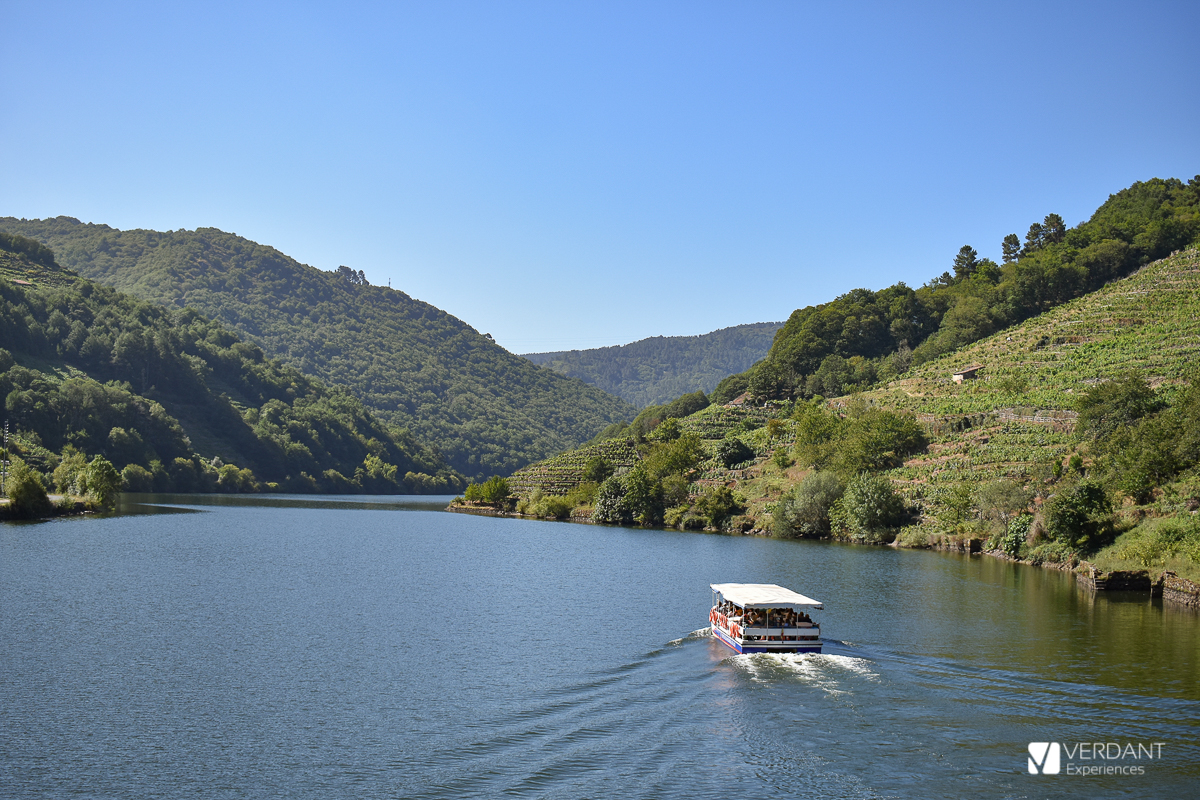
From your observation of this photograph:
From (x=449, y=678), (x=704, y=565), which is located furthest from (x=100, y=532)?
(x=449, y=678)

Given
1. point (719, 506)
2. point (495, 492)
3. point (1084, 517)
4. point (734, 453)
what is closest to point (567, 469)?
point (495, 492)

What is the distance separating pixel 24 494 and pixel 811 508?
7478cm

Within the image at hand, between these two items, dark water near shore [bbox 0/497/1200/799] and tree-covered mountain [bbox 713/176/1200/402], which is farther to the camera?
tree-covered mountain [bbox 713/176/1200/402]

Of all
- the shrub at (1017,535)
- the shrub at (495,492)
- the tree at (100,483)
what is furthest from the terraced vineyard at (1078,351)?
→ the tree at (100,483)

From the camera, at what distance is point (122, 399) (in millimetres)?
137875

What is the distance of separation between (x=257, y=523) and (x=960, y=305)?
407 ft

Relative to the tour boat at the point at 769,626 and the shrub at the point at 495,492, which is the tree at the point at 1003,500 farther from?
the shrub at the point at 495,492

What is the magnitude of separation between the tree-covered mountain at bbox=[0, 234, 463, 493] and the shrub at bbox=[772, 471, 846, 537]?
92845mm

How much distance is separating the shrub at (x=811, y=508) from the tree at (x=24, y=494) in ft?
235

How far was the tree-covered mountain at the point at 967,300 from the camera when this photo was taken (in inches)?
5541

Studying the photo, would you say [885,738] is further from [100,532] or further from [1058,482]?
[100,532]

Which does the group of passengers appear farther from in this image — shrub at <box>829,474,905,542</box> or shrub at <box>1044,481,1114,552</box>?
shrub at <box>829,474,905,542</box>

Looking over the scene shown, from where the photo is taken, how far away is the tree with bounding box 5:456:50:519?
75688 millimetres

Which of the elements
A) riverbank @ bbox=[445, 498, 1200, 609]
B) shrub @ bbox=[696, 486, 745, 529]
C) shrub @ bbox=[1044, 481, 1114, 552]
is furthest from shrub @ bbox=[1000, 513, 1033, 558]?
shrub @ bbox=[696, 486, 745, 529]
